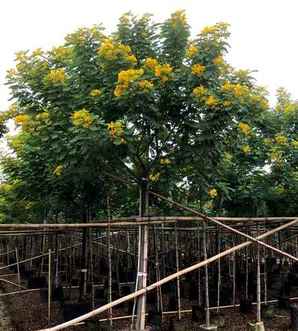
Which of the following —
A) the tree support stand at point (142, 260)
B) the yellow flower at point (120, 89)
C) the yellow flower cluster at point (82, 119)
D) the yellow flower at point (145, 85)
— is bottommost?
the tree support stand at point (142, 260)

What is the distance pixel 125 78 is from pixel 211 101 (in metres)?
1.08

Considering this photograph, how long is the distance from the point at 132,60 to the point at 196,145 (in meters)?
1.43

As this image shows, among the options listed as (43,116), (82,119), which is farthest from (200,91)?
(43,116)

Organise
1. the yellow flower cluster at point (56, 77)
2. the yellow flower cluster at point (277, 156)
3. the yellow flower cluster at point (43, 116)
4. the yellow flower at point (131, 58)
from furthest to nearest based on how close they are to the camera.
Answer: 1. the yellow flower cluster at point (277, 156)
2. the yellow flower cluster at point (43, 116)
3. the yellow flower cluster at point (56, 77)
4. the yellow flower at point (131, 58)

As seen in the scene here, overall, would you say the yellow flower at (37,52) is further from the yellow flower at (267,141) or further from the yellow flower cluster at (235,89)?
the yellow flower at (267,141)

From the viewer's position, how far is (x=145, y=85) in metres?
5.46

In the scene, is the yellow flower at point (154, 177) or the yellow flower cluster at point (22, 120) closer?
the yellow flower cluster at point (22, 120)

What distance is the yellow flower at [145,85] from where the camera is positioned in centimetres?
544

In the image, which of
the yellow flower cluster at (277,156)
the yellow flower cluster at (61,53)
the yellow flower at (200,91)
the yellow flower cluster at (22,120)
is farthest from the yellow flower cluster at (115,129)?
the yellow flower cluster at (277,156)

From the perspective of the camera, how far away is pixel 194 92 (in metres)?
5.64

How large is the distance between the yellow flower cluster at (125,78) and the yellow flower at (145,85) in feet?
0.28

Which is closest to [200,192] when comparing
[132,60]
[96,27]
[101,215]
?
[132,60]

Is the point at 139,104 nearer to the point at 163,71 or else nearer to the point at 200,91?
the point at 163,71

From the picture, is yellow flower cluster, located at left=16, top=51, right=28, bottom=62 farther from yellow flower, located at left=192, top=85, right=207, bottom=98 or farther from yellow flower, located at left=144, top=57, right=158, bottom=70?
yellow flower, located at left=192, top=85, right=207, bottom=98
